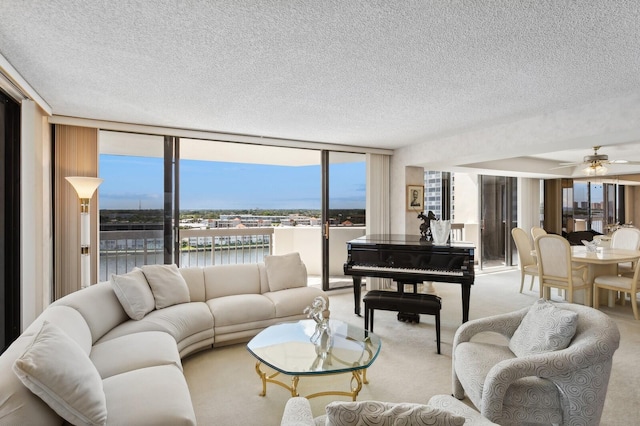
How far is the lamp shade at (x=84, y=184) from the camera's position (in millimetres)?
3661

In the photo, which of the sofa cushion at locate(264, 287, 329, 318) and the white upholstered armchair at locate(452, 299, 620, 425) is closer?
the white upholstered armchair at locate(452, 299, 620, 425)

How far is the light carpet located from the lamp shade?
2.04 metres

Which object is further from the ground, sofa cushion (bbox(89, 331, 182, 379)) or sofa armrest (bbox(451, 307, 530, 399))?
sofa armrest (bbox(451, 307, 530, 399))

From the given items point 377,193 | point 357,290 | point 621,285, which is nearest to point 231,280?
point 357,290

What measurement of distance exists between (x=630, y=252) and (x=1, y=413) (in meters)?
6.73

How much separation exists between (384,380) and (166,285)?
2143mm

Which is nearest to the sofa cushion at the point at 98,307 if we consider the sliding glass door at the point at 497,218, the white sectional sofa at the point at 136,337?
the white sectional sofa at the point at 136,337

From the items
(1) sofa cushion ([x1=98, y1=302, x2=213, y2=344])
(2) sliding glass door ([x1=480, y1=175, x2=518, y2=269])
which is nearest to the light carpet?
(1) sofa cushion ([x1=98, y1=302, x2=213, y2=344])

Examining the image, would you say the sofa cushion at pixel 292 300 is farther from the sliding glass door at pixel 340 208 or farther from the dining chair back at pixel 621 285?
the dining chair back at pixel 621 285

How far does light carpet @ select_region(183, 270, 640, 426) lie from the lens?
2383mm

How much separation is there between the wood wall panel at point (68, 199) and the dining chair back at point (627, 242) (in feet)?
24.3

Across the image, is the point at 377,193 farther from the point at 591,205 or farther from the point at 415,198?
the point at 591,205

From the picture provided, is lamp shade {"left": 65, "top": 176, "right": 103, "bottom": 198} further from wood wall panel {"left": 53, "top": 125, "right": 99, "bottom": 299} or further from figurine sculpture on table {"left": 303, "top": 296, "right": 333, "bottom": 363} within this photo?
figurine sculpture on table {"left": 303, "top": 296, "right": 333, "bottom": 363}

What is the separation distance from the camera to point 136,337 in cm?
258
